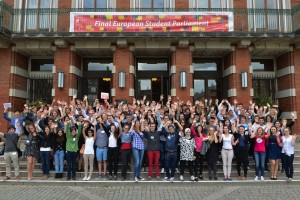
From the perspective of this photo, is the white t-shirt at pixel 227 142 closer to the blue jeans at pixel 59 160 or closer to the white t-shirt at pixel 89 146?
the white t-shirt at pixel 89 146

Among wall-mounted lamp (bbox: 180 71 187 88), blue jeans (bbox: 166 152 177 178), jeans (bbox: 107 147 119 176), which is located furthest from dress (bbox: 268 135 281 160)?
wall-mounted lamp (bbox: 180 71 187 88)

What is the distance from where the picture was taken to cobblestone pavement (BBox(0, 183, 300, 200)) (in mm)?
7375

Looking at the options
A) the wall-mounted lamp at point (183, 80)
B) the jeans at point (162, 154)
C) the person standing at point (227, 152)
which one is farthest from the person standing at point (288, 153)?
the wall-mounted lamp at point (183, 80)

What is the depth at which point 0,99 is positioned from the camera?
14438 mm

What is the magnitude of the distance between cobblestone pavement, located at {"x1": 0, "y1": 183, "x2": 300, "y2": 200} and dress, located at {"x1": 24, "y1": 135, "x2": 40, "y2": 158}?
1057 mm

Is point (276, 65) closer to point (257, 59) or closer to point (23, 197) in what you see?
point (257, 59)

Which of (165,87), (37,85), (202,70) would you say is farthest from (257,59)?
(37,85)

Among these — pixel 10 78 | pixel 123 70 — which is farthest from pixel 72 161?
pixel 10 78

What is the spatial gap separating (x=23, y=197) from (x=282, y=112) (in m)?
14.1

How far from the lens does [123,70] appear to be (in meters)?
14.3

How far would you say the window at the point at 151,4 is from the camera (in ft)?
49.0

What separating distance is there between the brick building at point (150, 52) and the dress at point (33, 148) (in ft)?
17.7

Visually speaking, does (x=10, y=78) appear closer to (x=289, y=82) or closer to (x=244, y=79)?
A: (x=244, y=79)

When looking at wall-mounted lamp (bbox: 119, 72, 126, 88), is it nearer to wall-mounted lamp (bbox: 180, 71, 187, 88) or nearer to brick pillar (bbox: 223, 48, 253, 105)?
wall-mounted lamp (bbox: 180, 71, 187, 88)
